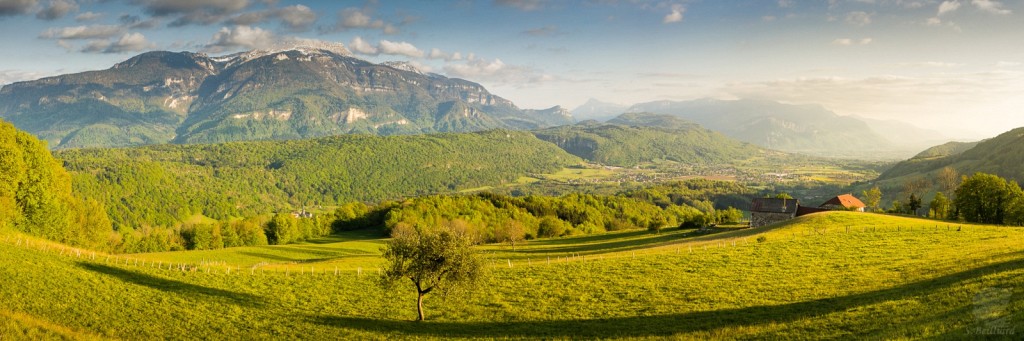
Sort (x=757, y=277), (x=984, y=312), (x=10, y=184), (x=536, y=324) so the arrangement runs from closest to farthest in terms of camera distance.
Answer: (x=984, y=312)
(x=536, y=324)
(x=757, y=277)
(x=10, y=184)

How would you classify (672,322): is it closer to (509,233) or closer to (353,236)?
(509,233)

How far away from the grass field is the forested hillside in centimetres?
1217

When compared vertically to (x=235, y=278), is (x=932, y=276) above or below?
above

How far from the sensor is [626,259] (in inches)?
2379

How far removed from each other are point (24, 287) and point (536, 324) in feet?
115

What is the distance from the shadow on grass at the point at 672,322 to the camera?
94.9 ft

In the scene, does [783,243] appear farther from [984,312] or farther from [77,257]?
[77,257]

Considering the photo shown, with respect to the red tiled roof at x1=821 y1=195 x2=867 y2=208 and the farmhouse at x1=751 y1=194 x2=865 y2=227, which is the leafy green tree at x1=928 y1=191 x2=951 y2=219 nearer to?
the red tiled roof at x1=821 y1=195 x2=867 y2=208

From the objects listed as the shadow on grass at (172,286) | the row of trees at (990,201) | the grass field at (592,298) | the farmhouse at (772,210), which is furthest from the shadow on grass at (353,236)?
the row of trees at (990,201)

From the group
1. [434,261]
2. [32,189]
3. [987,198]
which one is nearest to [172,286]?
[434,261]

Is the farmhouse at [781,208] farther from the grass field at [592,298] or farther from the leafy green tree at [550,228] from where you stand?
the grass field at [592,298]

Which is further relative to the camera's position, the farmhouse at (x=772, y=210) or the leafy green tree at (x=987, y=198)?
the farmhouse at (x=772, y=210)

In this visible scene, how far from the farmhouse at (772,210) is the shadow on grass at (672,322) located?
81.7 metres

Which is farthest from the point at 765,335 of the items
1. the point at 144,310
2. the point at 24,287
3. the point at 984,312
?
the point at 24,287
